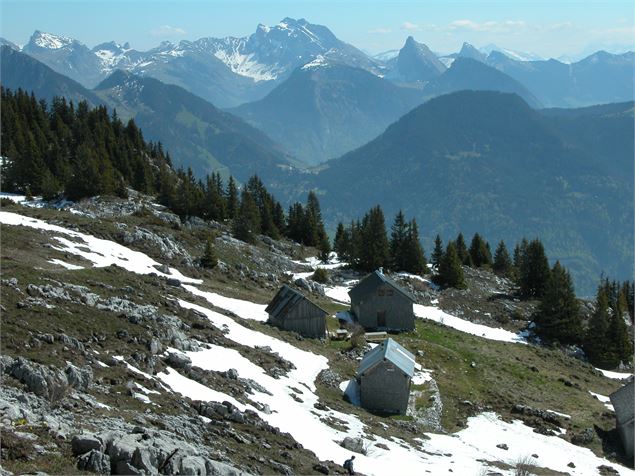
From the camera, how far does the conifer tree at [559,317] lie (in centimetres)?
7519

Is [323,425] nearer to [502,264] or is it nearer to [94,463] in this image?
[94,463]

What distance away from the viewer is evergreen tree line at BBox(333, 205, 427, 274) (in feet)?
290

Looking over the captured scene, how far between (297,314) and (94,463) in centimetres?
3307

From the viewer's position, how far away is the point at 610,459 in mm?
42031

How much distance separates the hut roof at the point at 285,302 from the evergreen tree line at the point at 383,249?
3834cm

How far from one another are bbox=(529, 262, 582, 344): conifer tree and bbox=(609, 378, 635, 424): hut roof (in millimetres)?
27883

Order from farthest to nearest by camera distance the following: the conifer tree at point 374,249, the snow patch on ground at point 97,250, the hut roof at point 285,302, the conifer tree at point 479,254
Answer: the conifer tree at point 479,254, the conifer tree at point 374,249, the snow patch on ground at point 97,250, the hut roof at point 285,302

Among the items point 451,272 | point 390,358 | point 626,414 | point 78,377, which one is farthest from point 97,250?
point 451,272

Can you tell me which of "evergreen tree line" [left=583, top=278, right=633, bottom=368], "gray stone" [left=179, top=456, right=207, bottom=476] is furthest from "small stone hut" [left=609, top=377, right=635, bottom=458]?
"gray stone" [left=179, top=456, right=207, bottom=476]

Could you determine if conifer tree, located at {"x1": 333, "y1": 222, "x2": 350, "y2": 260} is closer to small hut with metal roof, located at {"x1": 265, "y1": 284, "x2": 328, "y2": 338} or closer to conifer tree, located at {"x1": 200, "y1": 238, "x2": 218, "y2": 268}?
conifer tree, located at {"x1": 200, "y1": 238, "x2": 218, "y2": 268}

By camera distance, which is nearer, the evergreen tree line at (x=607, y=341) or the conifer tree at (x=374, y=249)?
the evergreen tree line at (x=607, y=341)

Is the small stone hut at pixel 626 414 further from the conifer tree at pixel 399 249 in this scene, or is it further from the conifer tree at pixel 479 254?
the conifer tree at pixel 479 254

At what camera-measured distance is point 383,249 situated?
8912 cm

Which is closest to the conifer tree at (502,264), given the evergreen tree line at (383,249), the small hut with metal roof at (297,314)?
the evergreen tree line at (383,249)
